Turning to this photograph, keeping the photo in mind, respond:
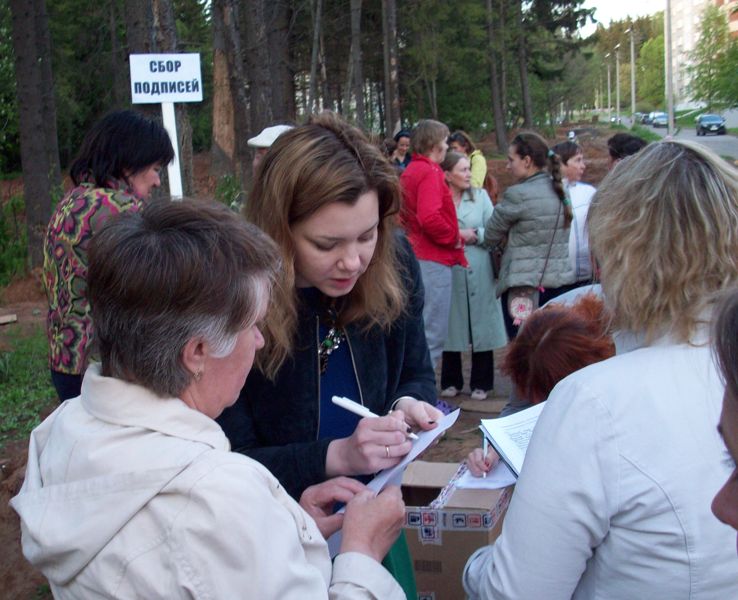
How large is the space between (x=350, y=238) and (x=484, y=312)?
441 centimetres

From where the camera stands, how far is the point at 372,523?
1602 millimetres

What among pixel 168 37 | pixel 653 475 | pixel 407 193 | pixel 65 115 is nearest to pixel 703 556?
pixel 653 475

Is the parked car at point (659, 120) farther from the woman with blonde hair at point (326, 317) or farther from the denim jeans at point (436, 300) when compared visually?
the woman with blonde hair at point (326, 317)

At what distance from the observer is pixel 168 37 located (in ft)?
21.8

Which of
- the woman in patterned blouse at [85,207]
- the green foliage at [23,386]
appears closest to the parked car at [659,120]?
the green foliage at [23,386]

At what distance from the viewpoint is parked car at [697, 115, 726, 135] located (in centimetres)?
5003

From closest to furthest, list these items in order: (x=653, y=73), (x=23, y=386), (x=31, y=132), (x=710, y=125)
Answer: (x=23, y=386) < (x=31, y=132) < (x=710, y=125) < (x=653, y=73)

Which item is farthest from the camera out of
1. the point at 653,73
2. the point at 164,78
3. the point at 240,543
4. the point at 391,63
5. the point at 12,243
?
the point at 653,73

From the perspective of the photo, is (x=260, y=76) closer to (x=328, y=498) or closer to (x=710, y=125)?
(x=328, y=498)

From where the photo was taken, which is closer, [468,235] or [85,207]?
[85,207]

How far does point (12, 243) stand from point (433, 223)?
824 centimetres

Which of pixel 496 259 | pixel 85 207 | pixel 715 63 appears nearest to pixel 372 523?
pixel 85 207

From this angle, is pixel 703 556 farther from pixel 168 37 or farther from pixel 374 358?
pixel 168 37

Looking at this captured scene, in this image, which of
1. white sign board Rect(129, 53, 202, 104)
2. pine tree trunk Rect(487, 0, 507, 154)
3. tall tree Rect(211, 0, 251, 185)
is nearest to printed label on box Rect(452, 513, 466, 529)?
white sign board Rect(129, 53, 202, 104)
